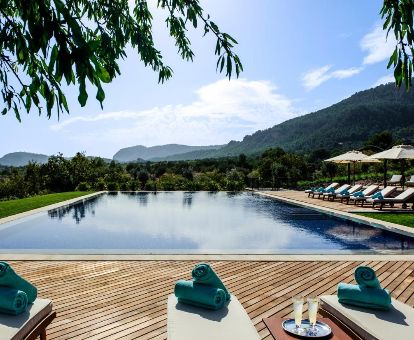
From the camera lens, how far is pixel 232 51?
2.26 m

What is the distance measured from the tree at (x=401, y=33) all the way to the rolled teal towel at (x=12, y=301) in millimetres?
3166

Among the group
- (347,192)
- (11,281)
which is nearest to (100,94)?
(11,281)

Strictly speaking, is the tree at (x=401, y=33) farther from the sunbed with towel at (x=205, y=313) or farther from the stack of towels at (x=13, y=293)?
the stack of towels at (x=13, y=293)

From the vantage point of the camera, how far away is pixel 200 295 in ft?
11.2

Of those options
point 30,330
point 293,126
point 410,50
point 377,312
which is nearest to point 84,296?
point 30,330

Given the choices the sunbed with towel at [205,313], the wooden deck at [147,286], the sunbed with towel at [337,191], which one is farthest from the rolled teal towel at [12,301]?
the sunbed with towel at [337,191]

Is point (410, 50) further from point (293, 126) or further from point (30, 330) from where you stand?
point (293, 126)

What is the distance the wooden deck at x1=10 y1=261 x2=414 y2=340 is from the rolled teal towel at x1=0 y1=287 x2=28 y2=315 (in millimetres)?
595

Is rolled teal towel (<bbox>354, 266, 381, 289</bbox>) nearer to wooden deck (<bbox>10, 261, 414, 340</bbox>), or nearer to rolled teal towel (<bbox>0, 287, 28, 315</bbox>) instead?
wooden deck (<bbox>10, 261, 414, 340</bbox>)

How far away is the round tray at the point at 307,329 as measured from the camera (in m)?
2.83

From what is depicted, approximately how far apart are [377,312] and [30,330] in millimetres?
2820

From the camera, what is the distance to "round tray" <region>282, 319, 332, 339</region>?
9.27 feet

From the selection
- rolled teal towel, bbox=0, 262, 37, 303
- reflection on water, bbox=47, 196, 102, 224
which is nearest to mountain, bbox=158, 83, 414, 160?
reflection on water, bbox=47, 196, 102, 224

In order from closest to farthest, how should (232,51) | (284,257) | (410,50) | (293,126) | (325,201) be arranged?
(410,50)
(232,51)
(284,257)
(325,201)
(293,126)
